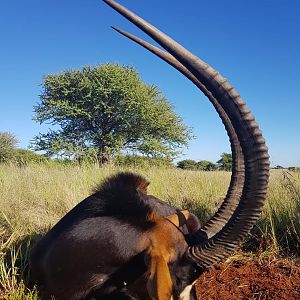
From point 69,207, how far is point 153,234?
3316 millimetres

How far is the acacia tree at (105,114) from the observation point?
26281mm

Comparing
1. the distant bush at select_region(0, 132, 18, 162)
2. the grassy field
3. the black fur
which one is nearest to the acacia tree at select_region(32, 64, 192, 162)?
the distant bush at select_region(0, 132, 18, 162)

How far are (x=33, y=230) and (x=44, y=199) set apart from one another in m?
1.66

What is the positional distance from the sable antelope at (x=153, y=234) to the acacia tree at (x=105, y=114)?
73.5 feet

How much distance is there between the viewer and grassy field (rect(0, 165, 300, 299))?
407 centimetres

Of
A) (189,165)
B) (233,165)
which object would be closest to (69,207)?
(233,165)

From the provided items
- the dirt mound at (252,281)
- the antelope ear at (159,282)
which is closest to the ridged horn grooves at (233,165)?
the antelope ear at (159,282)

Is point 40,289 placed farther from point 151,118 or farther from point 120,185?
point 151,118

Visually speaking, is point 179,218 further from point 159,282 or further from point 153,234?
point 159,282

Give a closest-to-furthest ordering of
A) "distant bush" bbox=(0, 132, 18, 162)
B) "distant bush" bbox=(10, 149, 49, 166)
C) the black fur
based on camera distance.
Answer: the black fur < "distant bush" bbox=(10, 149, 49, 166) < "distant bush" bbox=(0, 132, 18, 162)

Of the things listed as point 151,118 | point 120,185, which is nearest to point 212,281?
point 120,185

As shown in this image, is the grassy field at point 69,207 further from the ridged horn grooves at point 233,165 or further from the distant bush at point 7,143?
the distant bush at point 7,143

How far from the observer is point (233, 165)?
2.83 metres

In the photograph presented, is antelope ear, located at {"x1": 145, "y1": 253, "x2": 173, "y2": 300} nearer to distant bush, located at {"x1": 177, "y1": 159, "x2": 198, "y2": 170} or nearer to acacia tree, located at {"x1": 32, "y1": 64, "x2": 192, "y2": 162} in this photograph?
distant bush, located at {"x1": 177, "y1": 159, "x2": 198, "y2": 170}
